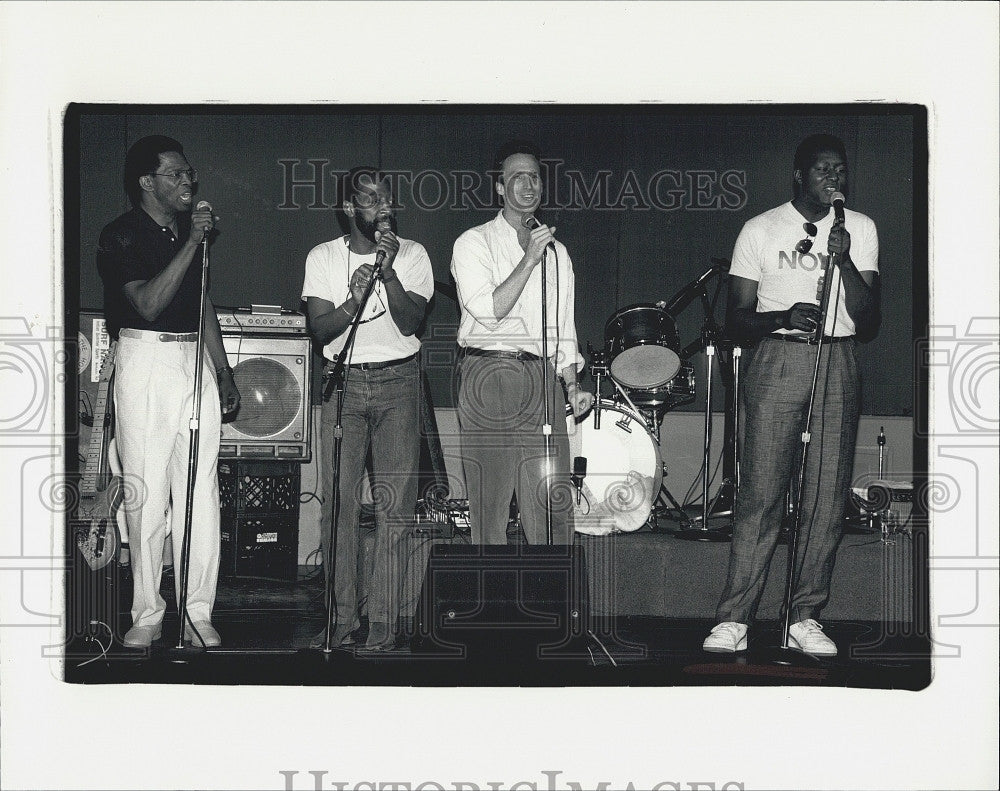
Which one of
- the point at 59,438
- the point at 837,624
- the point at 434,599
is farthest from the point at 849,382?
the point at 59,438

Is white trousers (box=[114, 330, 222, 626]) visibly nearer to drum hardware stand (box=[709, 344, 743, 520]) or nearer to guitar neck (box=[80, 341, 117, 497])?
guitar neck (box=[80, 341, 117, 497])

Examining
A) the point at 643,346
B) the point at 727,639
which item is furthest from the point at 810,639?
the point at 643,346

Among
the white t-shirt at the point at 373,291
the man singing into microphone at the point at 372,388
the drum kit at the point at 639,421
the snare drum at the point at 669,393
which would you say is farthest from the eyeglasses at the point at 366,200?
the snare drum at the point at 669,393

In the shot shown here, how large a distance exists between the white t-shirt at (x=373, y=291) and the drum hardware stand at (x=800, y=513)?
1397 mm

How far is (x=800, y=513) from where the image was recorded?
383 centimetres

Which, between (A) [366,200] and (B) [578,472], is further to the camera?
(B) [578,472]

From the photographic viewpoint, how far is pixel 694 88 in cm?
356

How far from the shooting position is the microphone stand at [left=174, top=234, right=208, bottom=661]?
3.65m

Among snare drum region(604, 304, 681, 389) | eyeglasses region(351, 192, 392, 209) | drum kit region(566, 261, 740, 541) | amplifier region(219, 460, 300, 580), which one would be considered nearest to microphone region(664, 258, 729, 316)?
drum kit region(566, 261, 740, 541)

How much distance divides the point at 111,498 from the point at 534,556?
A: 1950 millimetres

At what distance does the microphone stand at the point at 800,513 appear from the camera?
3.68 metres

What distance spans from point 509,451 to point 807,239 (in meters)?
1.31

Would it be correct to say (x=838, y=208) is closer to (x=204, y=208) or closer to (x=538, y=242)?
(x=538, y=242)

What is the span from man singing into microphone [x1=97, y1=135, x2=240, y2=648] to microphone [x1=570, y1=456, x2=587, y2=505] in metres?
1.61
